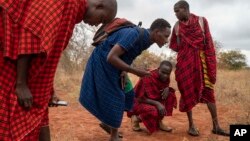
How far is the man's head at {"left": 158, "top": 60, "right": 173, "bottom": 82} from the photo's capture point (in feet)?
18.5

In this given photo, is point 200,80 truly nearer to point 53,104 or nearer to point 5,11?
point 53,104

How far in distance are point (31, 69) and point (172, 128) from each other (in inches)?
151

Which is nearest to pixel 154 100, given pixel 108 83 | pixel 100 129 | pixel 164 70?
pixel 164 70

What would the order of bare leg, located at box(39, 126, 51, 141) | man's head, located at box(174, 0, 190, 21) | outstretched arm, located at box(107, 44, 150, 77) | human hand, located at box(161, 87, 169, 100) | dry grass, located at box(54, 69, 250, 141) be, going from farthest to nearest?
dry grass, located at box(54, 69, 250, 141) < human hand, located at box(161, 87, 169, 100) < man's head, located at box(174, 0, 190, 21) < outstretched arm, located at box(107, 44, 150, 77) < bare leg, located at box(39, 126, 51, 141)

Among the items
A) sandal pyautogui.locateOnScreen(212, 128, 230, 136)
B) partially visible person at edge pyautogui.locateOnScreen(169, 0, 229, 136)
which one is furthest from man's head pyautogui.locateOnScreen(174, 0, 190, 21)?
sandal pyautogui.locateOnScreen(212, 128, 230, 136)

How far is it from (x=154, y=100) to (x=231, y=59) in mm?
21916

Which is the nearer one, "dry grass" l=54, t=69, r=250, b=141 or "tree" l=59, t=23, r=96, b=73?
"dry grass" l=54, t=69, r=250, b=141

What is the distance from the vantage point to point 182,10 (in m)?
5.54

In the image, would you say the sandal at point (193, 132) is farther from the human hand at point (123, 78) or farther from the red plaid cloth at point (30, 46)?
the red plaid cloth at point (30, 46)

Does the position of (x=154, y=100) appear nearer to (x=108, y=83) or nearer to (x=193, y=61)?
(x=193, y=61)

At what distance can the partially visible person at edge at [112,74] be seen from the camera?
4395 millimetres

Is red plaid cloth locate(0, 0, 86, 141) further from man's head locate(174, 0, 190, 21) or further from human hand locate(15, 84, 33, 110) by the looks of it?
man's head locate(174, 0, 190, 21)

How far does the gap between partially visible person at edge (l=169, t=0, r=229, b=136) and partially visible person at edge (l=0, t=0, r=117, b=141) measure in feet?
10.4

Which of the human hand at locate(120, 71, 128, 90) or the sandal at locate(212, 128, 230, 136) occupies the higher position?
the human hand at locate(120, 71, 128, 90)
